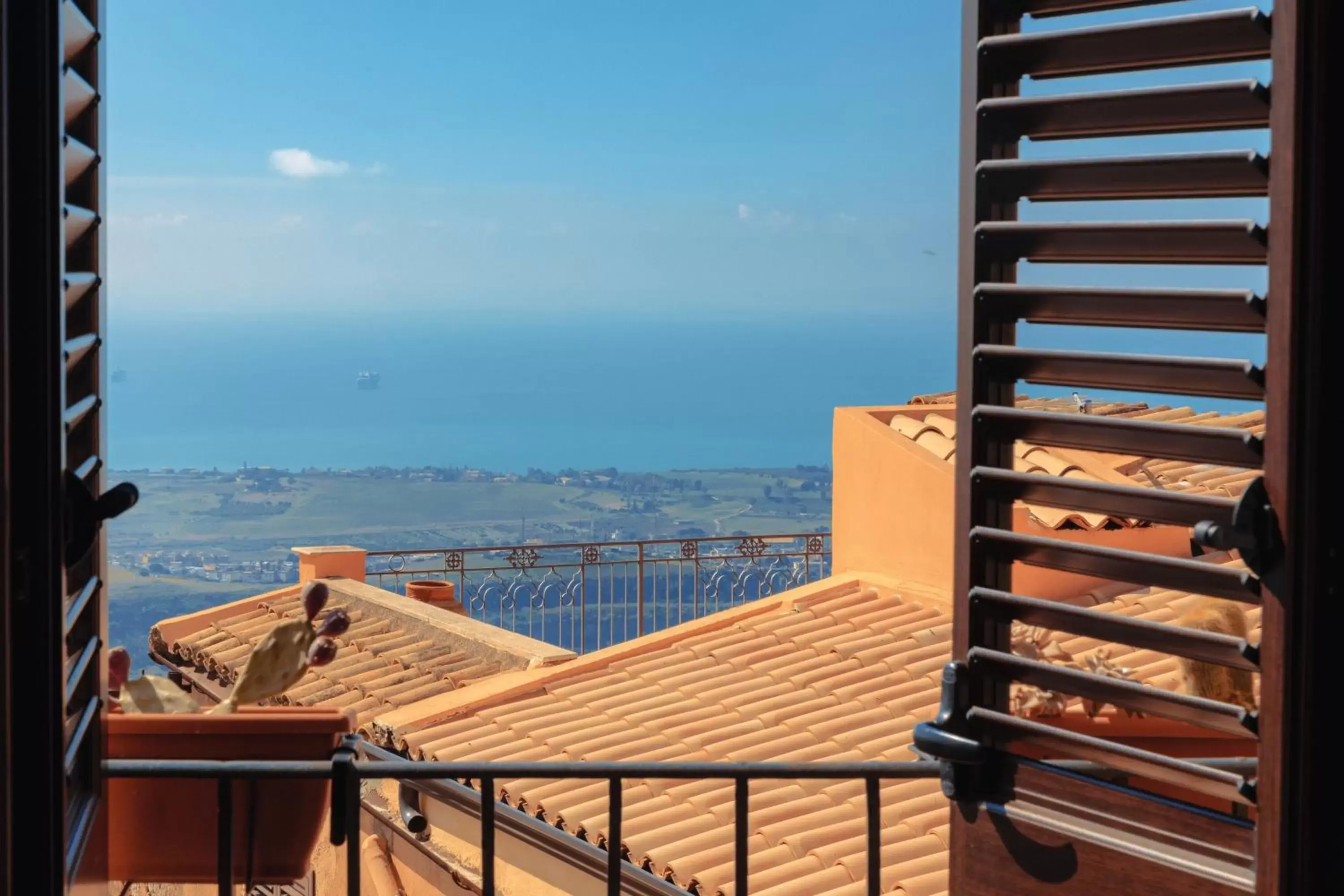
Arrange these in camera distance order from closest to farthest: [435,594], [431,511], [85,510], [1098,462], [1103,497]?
[85,510]
[1103,497]
[1098,462]
[435,594]
[431,511]

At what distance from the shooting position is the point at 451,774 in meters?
1.93

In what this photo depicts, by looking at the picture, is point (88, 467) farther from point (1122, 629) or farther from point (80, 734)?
point (1122, 629)

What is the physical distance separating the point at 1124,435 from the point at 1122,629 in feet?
0.69

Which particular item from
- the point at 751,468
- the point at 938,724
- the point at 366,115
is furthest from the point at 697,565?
the point at 366,115

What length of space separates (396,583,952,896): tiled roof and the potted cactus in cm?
266

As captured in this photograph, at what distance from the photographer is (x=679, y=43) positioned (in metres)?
86.4

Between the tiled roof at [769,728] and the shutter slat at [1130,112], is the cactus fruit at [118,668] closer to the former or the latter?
the shutter slat at [1130,112]

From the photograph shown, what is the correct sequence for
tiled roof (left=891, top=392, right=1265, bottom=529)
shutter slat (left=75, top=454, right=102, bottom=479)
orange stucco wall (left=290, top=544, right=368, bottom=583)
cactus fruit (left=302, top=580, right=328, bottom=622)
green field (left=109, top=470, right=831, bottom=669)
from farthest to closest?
green field (left=109, top=470, right=831, bottom=669)
orange stucco wall (left=290, top=544, right=368, bottom=583)
tiled roof (left=891, top=392, right=1265, bottom=529)
cactus fruit (left=302, top=580, right=328, bottom=622)
shutter slat (left=75, top=454, right=102, bottom=479)

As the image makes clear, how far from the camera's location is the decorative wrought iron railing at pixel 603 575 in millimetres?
9438

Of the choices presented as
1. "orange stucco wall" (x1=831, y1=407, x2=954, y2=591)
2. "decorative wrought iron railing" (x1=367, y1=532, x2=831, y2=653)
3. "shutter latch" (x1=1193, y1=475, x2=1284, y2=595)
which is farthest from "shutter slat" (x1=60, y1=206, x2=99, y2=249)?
"decorative wrought iron railing" (x1=367, y1=532, x2=831, y2=653)

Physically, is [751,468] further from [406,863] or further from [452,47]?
[406,863]

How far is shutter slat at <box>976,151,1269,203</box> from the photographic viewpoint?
136cm

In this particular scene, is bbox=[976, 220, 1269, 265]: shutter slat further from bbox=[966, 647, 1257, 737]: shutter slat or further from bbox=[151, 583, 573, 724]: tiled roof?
bbox=[151, 583, 573, 724]: tiled roof

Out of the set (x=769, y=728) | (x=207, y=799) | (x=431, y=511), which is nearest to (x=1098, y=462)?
(x=769, y=728)
